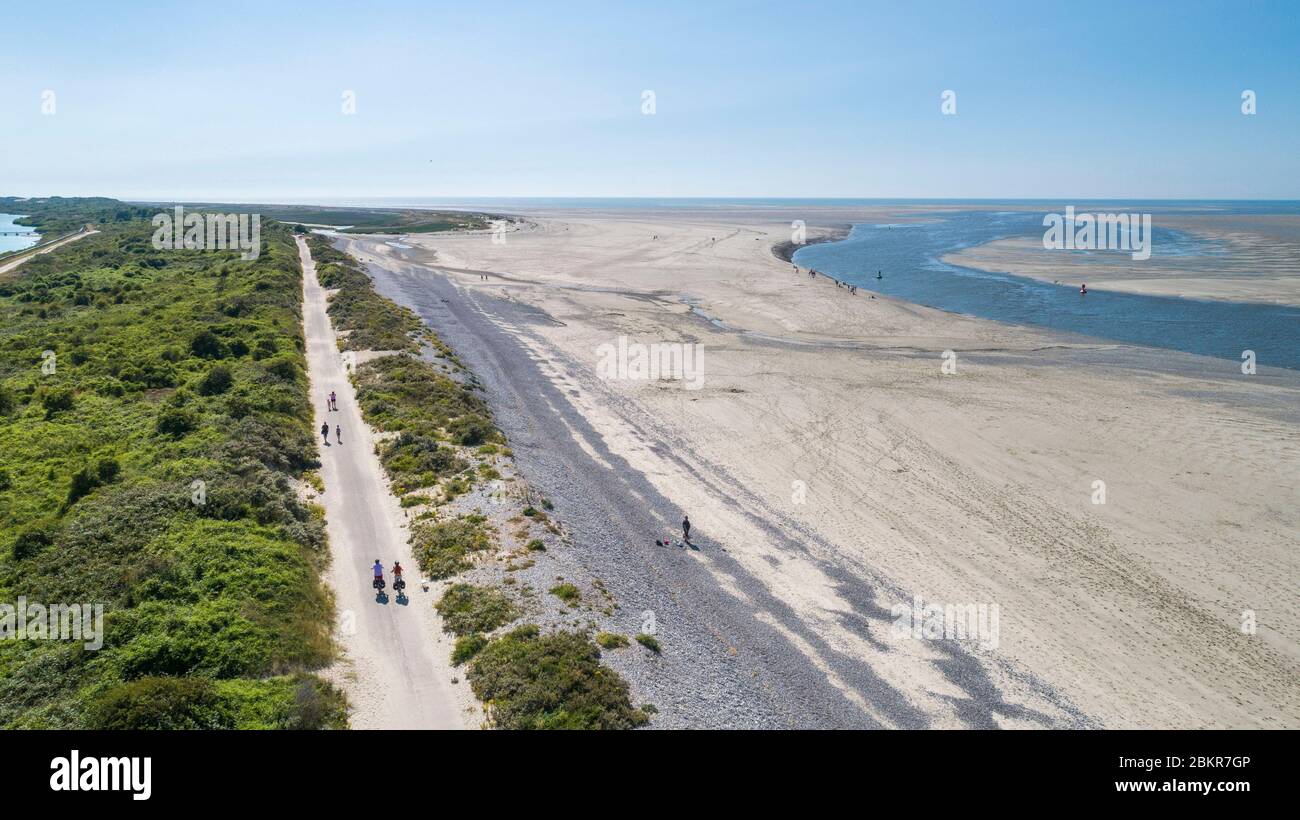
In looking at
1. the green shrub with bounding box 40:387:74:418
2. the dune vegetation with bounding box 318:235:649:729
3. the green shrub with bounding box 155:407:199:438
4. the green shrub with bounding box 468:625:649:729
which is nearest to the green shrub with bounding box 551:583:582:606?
the dune vegetation with bounding box 318:235:649:729

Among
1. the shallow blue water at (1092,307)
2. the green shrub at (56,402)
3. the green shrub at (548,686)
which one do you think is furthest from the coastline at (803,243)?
the green shrub at (548,686)

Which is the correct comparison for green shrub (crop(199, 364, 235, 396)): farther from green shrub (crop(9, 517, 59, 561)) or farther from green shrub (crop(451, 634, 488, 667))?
green shrub (crop(451, 634, 488, 667))

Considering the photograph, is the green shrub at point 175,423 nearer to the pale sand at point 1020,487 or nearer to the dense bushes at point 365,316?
the dense bushes at point 365,316

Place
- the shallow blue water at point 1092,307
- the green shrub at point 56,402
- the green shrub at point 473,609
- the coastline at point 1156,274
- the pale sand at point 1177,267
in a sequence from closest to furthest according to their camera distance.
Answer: the green shrub at point 473,609 < the green shrub at point 56,402 < the shallow blue water at point 1092,307 < the coastline at point 1156,274 < the pale sand at point 1177,267

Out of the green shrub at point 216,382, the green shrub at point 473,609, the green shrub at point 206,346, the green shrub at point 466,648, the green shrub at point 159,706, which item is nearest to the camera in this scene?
the green shrub at point 159,706

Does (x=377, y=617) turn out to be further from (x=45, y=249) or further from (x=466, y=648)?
(x=45, y=249)

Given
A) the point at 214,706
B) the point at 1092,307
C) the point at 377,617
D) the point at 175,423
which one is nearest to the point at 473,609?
the point at 377,617
